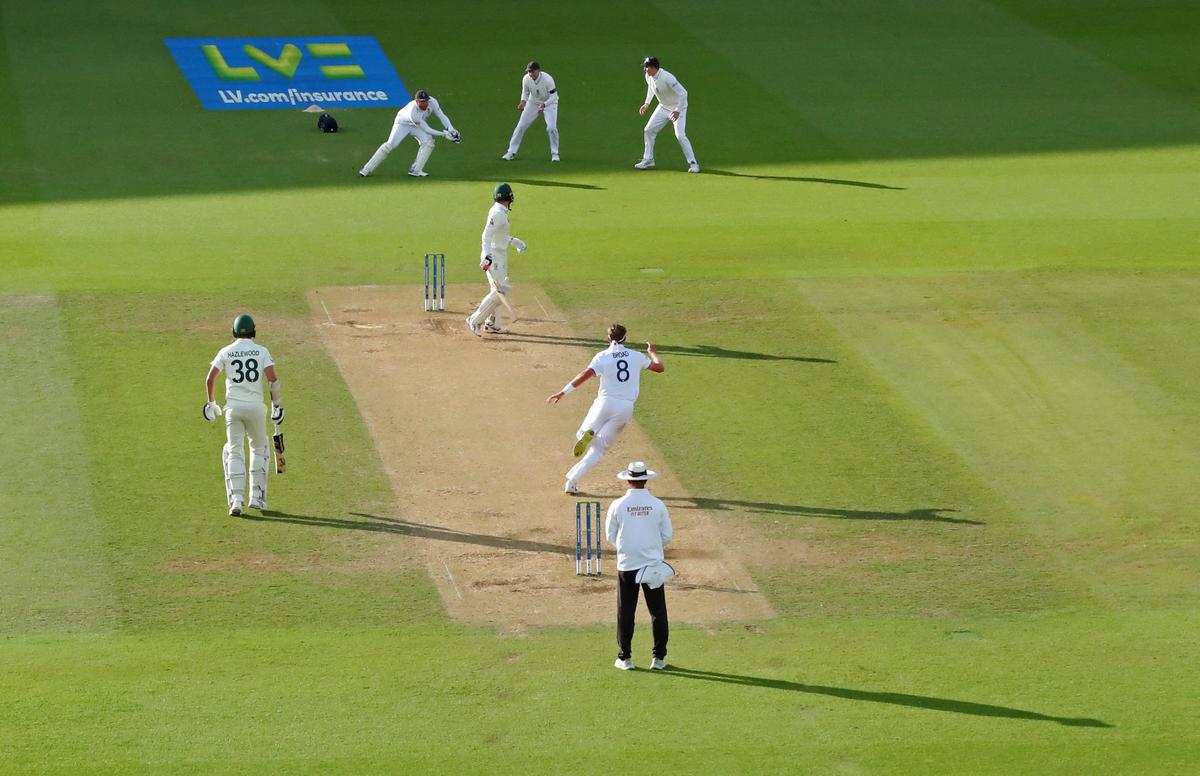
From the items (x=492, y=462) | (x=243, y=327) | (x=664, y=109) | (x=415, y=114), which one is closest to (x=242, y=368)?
(x=243, y=327)

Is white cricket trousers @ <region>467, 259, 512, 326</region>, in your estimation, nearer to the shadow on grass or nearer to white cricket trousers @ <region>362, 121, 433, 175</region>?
white cricket trousers @ <region>362, 121, 433, 175</region>

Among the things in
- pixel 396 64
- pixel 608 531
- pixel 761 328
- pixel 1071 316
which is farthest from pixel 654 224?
pixel 608 531

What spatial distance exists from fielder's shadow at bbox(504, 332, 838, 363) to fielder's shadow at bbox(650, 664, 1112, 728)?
914 cm

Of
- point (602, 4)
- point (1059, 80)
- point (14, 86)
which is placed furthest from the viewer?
point (602, 4)

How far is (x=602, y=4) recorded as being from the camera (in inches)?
1721

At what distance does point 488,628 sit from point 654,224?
15.0 metres

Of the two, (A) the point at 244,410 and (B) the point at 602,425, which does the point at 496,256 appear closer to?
(B) the point at 602,425

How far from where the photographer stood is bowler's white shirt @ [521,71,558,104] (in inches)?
1289

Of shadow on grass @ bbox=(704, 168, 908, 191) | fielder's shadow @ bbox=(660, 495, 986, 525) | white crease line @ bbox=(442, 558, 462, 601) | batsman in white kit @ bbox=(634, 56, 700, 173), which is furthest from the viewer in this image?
shadow on grass @ bbox=(704, 168, 908, 191)

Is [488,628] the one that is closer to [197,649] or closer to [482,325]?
[197,649]

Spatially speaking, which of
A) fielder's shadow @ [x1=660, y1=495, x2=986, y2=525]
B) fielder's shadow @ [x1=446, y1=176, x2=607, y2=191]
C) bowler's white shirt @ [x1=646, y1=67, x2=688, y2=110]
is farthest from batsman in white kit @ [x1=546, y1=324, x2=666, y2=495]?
bowler's white shirt @ [x1=646, y1=67, x2=688, y2=110]

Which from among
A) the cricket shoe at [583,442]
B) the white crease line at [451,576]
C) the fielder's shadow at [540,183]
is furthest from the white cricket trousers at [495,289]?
the fielder's shadow at [540,183]

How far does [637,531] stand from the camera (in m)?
15.5

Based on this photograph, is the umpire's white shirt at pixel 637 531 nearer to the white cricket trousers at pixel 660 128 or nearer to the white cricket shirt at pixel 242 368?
the white cricket shirt at pixel 242 368
